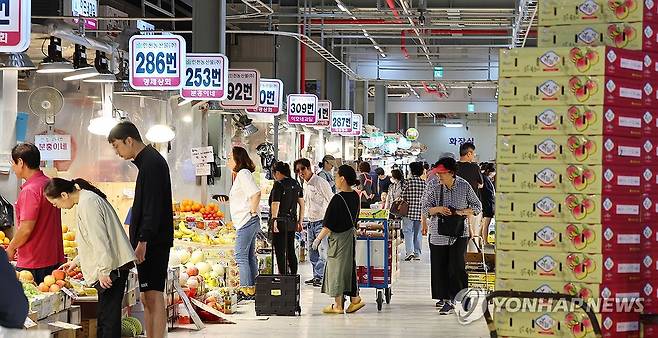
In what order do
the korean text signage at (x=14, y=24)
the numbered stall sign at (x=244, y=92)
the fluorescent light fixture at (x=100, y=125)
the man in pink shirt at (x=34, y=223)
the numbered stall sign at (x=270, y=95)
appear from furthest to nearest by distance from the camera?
the numbered stall sign at (x=270, y=95) → the numbered stall sign at (x=244, y=92) → the fluorescent light fixture at (x=100, y=125) → the man in pink shirt at (x=34, y=223) → the korean text signage at (x=14, y=24)

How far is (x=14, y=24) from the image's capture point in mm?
8641

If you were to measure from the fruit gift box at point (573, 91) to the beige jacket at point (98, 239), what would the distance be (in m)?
3.02

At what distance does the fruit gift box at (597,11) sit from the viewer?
6391 mm

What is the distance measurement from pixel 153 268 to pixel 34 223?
1283 millimetres

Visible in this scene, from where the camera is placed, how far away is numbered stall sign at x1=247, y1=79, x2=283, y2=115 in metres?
19.0

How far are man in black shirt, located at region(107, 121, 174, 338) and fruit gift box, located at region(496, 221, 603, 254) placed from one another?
9.43 feet

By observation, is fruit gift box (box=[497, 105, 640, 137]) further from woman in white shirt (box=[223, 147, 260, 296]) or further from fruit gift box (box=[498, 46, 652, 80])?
woman in white shirt (box=[223, 147, 260, 296])

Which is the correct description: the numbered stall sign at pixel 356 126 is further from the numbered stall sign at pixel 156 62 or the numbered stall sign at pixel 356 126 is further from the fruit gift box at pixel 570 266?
the fruit gift box at pixel 570 266

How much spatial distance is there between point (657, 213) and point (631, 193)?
0.31 meters

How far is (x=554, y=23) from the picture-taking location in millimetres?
6555

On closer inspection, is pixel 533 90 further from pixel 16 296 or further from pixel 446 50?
pixel 446 50

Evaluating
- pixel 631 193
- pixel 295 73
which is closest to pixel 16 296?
pixel 631 193

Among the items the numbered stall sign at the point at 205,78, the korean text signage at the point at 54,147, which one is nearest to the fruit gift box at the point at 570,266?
the korean text signage at the point at 54,147

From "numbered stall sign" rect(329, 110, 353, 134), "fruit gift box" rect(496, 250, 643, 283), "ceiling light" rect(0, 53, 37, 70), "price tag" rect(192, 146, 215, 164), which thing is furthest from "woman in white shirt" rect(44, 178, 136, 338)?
"numbered stall sign" rect(329, 110, 353, 134)
